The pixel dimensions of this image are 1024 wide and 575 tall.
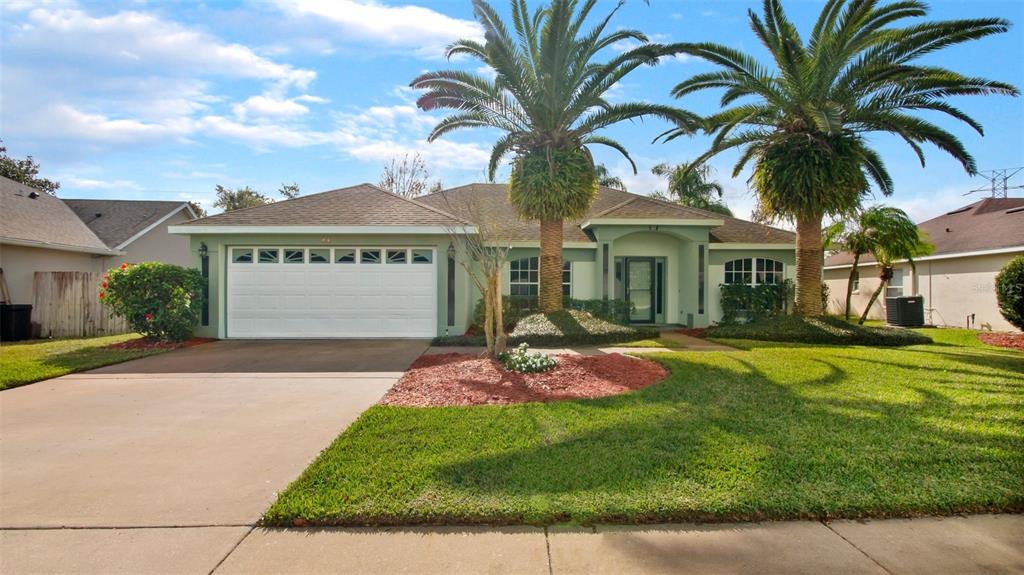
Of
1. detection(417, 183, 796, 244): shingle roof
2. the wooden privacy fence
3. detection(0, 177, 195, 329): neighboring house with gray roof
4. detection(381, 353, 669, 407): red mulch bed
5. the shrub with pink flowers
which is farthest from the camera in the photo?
detection(417, 183, 796, 244): shingle roof

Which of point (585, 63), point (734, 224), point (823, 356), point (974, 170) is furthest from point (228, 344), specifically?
point (974, 170)

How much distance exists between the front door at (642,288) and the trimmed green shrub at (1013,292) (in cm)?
879

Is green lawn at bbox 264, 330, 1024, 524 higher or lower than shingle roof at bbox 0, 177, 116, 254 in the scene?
lower

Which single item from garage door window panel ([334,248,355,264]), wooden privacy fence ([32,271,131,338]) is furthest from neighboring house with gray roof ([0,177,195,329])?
garage door window panel ([334,248,355,264])

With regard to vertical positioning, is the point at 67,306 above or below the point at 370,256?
below

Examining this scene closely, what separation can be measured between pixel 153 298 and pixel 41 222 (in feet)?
29.2

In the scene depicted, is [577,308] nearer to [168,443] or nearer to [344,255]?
[344,255]

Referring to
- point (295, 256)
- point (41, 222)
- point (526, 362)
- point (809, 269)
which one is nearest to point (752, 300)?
point (809, 269)

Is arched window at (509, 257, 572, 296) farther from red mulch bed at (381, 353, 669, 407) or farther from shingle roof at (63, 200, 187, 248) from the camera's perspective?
shingle roof at (63, 200, 187, 248)

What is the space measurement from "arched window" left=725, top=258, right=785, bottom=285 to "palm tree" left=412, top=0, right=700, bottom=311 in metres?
5.72

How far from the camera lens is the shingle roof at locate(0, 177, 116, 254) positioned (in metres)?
14.6

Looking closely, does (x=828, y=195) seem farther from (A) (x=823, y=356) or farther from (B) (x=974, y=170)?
(A) (x=823, y=356)

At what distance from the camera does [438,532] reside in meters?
3.25

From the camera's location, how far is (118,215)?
20109mm
